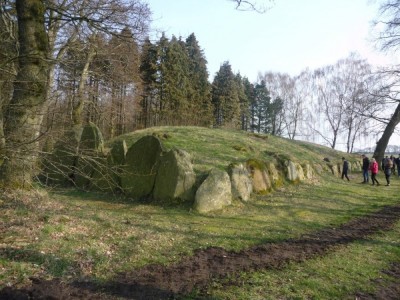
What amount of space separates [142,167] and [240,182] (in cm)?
356

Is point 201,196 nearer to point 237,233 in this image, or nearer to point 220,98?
point 237,233

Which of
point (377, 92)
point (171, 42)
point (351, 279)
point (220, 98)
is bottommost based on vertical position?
point (351, 279)

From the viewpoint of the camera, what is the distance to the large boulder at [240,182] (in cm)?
1163

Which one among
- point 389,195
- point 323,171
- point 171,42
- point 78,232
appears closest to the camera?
point 78,232

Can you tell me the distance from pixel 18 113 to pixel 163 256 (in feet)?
15.6

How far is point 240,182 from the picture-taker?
38.9 ft

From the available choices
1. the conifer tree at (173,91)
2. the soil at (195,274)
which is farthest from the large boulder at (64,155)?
the conifer tree at (173,91)

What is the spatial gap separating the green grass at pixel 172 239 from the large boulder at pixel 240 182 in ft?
1.22

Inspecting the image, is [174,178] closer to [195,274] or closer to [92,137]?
[92,137]

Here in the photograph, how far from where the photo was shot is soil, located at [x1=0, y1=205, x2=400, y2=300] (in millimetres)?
4602

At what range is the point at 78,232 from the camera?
698cm

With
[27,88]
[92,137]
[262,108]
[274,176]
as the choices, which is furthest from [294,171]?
[262,108]

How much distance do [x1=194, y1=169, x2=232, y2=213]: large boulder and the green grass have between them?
281 mm

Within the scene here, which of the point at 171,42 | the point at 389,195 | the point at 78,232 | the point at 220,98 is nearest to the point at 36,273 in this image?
the point at 78,232
